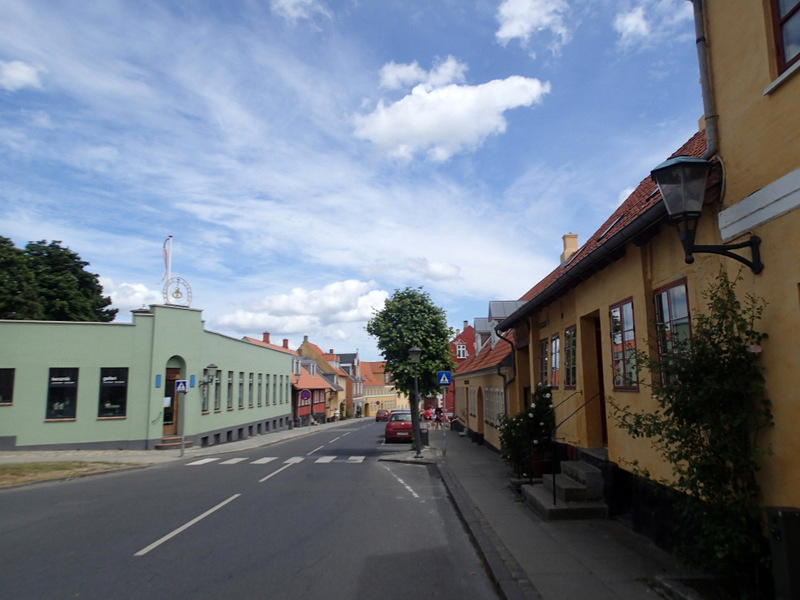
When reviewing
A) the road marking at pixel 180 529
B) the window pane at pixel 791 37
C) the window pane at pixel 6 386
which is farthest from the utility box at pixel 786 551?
the window pane at pixel 6 386

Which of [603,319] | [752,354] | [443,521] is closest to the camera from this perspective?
[752,354]

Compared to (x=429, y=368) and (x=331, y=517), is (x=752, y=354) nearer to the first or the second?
(x=331, y=517)

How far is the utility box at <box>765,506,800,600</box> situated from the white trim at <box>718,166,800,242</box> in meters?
2.30

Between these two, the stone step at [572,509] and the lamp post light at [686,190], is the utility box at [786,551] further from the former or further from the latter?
the stone step at [572,509]

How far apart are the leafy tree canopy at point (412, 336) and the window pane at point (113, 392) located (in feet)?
32.9

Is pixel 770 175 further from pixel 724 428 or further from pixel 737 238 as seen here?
pixel 724 428

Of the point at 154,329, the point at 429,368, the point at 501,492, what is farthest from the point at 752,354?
the point at 154,329

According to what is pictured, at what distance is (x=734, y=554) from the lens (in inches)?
179

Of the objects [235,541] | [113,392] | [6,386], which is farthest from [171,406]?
[235,541]

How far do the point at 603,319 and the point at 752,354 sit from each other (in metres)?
4.00

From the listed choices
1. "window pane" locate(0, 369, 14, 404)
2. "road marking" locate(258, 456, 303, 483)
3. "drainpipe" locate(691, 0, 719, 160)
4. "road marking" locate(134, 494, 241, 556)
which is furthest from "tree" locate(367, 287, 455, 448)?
"drainpipe" locate(691, 0, 719, 160)

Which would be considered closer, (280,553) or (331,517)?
(280,553)

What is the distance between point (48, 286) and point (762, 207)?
38.3 metres

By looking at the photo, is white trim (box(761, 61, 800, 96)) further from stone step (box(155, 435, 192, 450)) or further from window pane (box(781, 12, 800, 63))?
stone step (box(155, 435, 192, 450))
